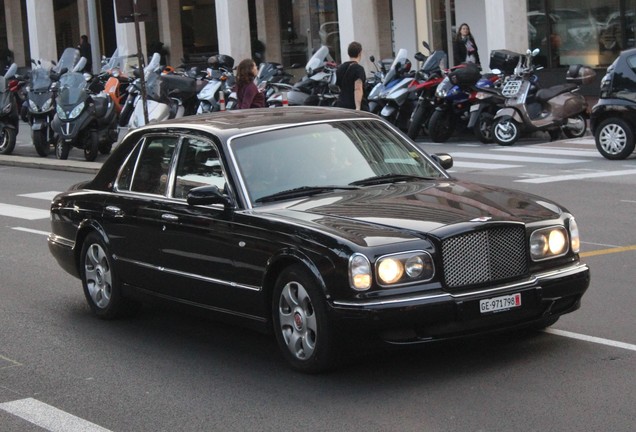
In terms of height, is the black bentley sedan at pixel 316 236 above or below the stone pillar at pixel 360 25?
below

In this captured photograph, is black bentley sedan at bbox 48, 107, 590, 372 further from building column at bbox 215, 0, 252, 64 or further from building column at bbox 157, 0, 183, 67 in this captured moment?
building column at bbox 157, 0, 183, 67

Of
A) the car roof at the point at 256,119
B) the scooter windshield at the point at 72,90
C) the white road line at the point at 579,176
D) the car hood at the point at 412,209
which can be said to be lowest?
the white road line at the point at 579,176

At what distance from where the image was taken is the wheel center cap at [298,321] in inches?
280

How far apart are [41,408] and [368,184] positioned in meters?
2.48

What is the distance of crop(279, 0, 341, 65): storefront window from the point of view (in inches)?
1566

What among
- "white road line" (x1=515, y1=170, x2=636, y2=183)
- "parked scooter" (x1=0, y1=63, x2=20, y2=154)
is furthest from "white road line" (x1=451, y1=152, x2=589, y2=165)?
"parked scooter" (x1=0, y1=63, x2=20, y2=154)

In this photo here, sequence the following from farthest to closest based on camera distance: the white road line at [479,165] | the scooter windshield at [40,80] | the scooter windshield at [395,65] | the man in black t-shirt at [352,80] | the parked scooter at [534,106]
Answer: the scooter windshield at [40,80] < the scooter windshield at [395,65] < the parked scooter at [534,106] < the white road line at [479,165] < the man in black t-shirt at [352,80]

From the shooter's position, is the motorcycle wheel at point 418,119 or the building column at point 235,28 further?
the building column at point 235,28

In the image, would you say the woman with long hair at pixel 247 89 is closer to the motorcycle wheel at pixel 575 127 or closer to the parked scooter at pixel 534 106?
the parked scooter at pixel 534 106

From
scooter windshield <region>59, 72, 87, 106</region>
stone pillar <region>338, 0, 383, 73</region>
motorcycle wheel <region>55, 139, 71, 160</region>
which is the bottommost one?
motorcycle wheel <region>55, 139, 71, 160</region>

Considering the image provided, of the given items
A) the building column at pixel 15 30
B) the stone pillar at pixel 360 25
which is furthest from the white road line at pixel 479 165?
the building column at pixel 15 30

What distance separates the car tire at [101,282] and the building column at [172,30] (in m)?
37.6

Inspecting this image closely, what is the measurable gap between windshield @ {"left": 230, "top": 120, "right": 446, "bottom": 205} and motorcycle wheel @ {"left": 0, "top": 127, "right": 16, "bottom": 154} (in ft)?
60.1

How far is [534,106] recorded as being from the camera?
21.3 metres
